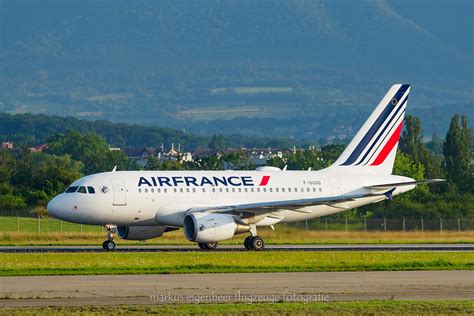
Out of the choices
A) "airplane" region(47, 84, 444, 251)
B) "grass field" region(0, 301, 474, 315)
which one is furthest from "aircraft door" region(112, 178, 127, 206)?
"grass field" region(0, 301, 474, 315)

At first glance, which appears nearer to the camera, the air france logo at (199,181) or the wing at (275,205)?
the wing at (275,205)

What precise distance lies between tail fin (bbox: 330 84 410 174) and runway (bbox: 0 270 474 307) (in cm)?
2525

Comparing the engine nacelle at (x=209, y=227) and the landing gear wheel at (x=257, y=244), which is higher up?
the engine nacelle at (x=209, y=227)

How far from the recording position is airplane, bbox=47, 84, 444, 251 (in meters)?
62.2

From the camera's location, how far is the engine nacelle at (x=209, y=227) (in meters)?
60.8

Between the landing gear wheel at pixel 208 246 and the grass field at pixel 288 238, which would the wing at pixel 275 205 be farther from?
the grass field at pixel 288 238

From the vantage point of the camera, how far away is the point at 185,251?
59.5 meters

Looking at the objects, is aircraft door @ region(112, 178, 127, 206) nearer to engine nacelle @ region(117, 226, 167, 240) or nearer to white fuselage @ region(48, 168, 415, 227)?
white fuselage @ region(48, 168, 415, 227)

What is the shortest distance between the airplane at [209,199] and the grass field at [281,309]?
84.9ft

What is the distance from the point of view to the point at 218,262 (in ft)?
166

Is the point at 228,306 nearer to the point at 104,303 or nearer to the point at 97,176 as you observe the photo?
the point at 104,303

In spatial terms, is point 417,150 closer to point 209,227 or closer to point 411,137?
point 411,137

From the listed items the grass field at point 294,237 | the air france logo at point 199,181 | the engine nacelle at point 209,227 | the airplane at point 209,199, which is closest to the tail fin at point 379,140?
the airplane at point 209,199

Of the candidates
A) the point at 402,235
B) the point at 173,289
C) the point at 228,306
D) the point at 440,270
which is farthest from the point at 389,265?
the point at 402,235
